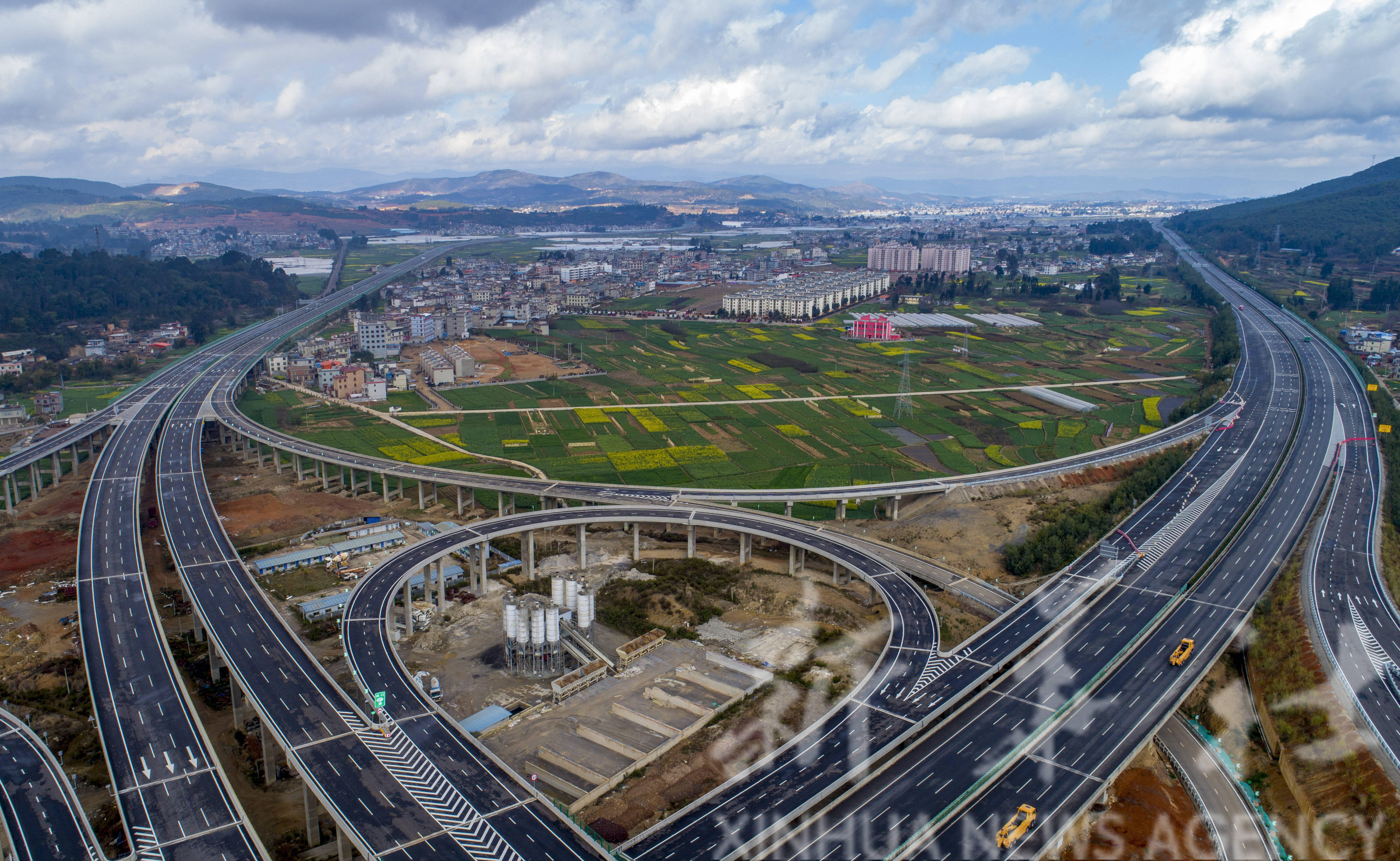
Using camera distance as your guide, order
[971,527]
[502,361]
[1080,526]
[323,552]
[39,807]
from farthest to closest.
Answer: [502,361], [971,527], [323,552], [1080,526], [39,807]

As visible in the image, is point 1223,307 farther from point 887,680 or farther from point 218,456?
point 218,456

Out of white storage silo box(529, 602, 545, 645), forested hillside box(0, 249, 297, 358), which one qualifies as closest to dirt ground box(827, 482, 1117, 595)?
white storage silo box(529, 602, 545, 645)

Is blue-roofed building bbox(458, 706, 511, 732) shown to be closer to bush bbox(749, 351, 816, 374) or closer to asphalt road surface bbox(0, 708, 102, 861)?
asphalt road surface bbox(0, 708, 102, 861)

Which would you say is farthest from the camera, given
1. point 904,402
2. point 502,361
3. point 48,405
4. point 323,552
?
point 502,361

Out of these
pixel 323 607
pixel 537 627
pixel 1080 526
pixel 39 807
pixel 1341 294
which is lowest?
pixel 323 607

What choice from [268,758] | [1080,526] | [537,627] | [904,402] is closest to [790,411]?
[904,402]

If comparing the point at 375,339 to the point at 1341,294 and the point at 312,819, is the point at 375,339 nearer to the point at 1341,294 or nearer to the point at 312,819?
the point at 312,819
